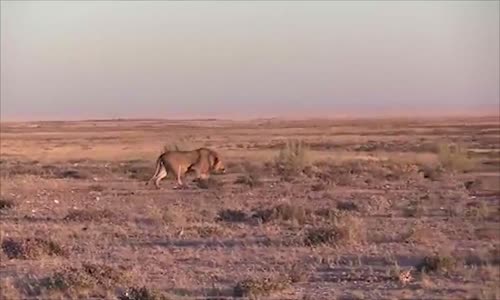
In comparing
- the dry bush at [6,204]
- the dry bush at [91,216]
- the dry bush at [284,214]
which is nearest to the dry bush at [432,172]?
the dry bush at [284,214]

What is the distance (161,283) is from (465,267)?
4.90 m

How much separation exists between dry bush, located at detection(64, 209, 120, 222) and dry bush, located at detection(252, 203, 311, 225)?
144 inches

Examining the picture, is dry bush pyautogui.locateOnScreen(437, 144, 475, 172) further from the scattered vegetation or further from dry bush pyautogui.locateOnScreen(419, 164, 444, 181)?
the scattered vegetation

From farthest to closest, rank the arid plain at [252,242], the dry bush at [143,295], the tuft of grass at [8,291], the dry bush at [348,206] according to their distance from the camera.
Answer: the dry bush at [348,206]
the arid plain at [252,242]
the tuft of grass at [8,291]
the dry bush at [143,295]

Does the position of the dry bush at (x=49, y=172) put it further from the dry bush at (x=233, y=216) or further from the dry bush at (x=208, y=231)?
the dry bush at (x=208, y=231)

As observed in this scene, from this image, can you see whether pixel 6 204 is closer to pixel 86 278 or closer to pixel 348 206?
pixel 348 206

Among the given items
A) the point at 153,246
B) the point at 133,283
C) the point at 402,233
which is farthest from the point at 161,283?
the point at 402,233

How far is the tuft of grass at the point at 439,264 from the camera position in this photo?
1669 cm

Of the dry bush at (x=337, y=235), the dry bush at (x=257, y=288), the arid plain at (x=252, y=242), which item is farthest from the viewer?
the dry bush at (x=337, y=235)

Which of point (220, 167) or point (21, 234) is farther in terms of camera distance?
point (220, 167)

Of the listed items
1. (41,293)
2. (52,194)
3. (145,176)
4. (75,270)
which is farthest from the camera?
(145,176)

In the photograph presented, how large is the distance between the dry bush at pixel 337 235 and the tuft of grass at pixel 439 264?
3.13m

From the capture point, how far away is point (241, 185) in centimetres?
4012

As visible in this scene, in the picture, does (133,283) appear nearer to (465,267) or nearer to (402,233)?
(465,267)
